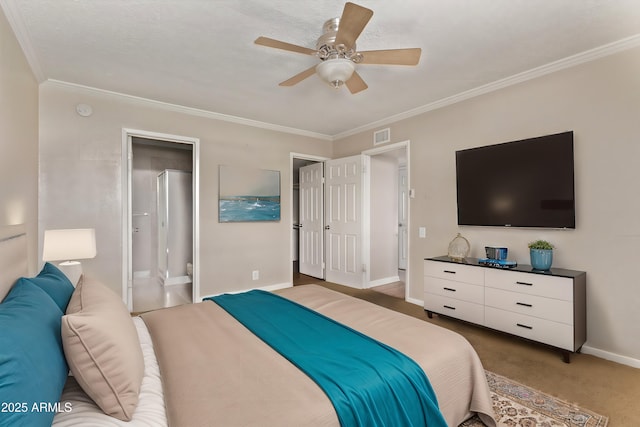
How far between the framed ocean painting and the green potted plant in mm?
3280

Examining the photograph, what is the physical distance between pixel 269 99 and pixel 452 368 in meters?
3.28

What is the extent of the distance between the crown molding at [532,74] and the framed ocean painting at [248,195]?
1.99m

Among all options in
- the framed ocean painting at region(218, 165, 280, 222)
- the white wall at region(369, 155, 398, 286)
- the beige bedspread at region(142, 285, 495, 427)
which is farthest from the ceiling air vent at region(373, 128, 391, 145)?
the beige bedspread at region(142, 285, 495, 427)

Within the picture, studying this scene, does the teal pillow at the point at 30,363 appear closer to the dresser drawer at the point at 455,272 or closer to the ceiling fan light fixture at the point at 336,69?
the ceiling fan light fixture at the point at 336,69

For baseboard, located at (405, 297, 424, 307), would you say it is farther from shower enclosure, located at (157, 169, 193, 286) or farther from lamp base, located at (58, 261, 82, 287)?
shower enclosure, located at (157, 169, 193, 286)

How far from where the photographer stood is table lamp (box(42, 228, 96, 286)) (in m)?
2.40

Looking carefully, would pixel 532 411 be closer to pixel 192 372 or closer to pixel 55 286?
pixel 192 372

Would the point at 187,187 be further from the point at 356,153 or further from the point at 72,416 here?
the point at 72,416

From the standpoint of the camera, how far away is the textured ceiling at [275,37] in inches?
80.4

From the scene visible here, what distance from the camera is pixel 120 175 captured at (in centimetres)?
349

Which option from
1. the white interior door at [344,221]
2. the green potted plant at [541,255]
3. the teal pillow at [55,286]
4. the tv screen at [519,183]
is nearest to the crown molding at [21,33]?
the teal pillow at [55,286]

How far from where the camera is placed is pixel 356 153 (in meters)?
4.98

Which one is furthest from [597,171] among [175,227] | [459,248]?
[175,227]

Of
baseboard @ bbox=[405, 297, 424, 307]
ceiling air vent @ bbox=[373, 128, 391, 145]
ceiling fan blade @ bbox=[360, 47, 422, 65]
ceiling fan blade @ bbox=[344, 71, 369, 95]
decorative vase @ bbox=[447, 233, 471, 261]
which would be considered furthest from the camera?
ceiling air vent @ bbox=[373, 128, 391, 145]
